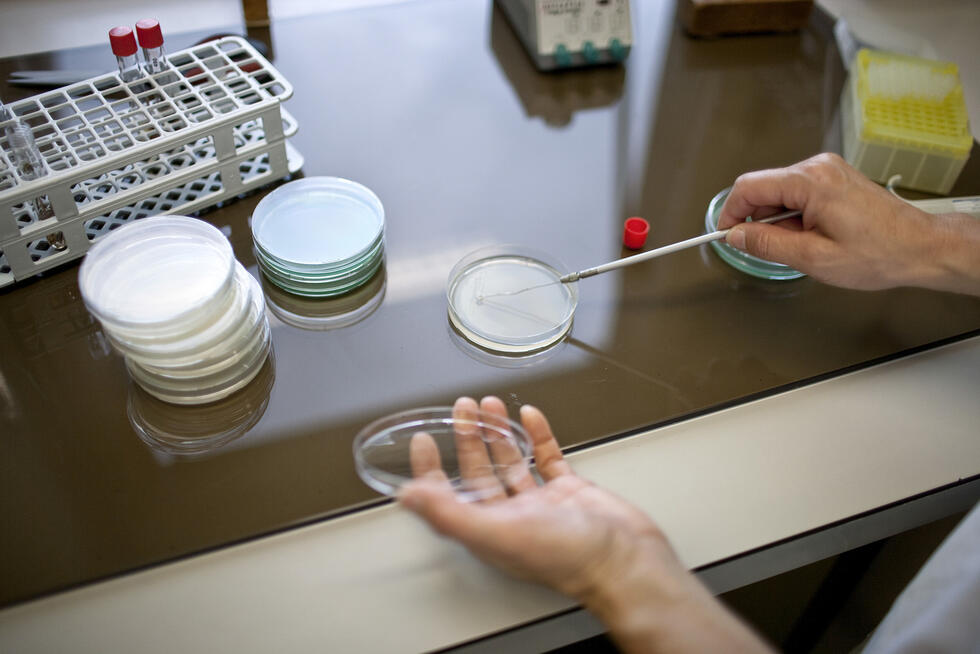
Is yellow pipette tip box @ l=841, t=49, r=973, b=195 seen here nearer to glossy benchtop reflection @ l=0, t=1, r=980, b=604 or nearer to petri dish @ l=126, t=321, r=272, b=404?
glossy benchtop reflection @ l=0, t=1, r=980, b=604

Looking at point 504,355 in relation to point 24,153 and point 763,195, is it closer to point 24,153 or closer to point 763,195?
point 763,195

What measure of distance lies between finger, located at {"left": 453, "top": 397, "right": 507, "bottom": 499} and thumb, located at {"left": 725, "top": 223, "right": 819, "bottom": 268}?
49 cm

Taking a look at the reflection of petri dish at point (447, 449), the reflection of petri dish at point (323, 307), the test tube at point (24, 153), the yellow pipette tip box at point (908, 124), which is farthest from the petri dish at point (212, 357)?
the yellow pipette tip box at point (908, 124)

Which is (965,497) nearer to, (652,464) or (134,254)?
(652,464)

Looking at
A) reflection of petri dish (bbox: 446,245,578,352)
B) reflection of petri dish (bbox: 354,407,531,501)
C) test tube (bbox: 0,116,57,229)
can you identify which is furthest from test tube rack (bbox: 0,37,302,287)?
reflection of petri dish (bbox: 354,407,531,501)

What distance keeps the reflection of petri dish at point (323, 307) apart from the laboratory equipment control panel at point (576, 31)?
2.21ft

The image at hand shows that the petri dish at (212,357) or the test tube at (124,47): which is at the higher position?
the test tube at (124,47)

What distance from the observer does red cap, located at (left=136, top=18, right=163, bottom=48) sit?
1209 millimetres

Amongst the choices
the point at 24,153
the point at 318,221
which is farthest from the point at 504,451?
the point at 24,153

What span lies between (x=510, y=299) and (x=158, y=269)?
A: 1.66 feet

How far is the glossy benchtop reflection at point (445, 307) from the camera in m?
0.96

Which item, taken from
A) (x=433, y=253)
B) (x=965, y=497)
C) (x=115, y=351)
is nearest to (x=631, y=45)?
(x=433, y=253)

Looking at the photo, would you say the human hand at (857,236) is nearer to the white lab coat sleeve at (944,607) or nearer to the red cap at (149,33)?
the white lab coat sleeve at (944,607)

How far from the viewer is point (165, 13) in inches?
65.6
